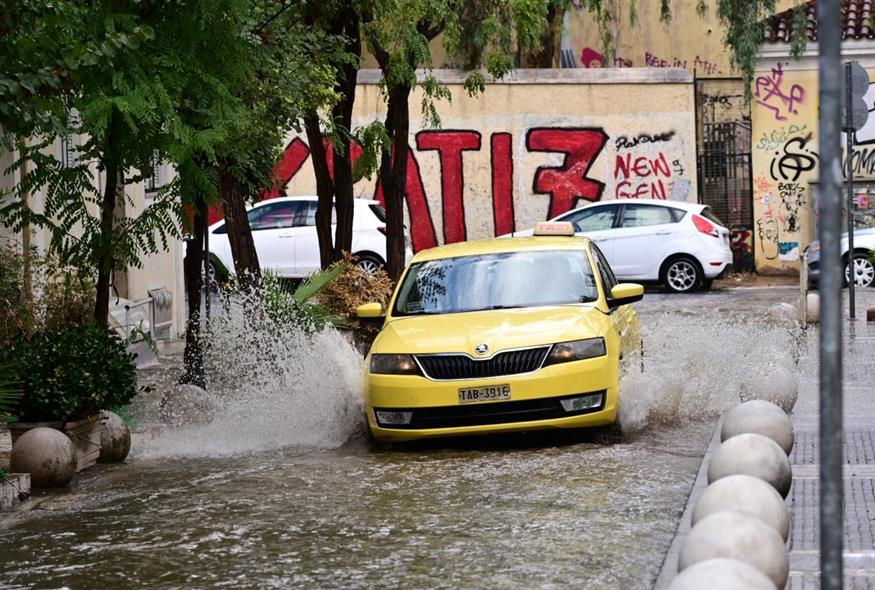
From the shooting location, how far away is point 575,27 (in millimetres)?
39125

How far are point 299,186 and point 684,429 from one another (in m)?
21.2

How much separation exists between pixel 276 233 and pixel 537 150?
6.86 meters

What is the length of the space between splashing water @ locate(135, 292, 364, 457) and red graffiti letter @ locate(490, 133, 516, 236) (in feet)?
56.7

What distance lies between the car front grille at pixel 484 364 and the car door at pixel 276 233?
54.0 feet

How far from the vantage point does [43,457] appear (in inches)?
396

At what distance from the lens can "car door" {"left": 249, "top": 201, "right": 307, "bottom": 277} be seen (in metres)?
27.7

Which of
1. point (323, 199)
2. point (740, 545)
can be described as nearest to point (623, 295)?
point (740, 545)

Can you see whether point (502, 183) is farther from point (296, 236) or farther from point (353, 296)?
point (353, 296)

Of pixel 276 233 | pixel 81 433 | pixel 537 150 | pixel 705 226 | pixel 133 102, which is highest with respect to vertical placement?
pixel 537 150

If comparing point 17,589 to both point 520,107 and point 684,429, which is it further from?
point 520,107

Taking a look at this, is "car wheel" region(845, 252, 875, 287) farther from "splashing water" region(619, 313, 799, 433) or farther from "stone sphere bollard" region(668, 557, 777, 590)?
"stone sphere bollard" region(668, 557, 777, 590)

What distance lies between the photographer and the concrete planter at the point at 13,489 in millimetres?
9616

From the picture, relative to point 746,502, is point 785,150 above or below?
above

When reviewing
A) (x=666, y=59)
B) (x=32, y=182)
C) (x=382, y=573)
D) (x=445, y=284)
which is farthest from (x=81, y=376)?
(x=666, y=59)
